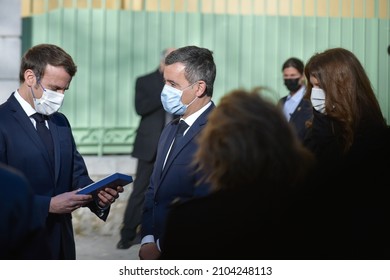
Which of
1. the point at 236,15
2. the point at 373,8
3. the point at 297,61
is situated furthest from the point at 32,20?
the point at 373,8

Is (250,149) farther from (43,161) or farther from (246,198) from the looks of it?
(43,161)

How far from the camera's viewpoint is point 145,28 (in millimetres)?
9258

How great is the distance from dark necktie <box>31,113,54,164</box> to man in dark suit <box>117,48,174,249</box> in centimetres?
371

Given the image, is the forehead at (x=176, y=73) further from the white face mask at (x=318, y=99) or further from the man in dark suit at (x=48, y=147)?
the white face mask at (x=318, y=99)

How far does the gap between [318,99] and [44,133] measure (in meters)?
1.69

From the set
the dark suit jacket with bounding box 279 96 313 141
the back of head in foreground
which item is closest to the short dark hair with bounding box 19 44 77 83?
the back of head in foreground

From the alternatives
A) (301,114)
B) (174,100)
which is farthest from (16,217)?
(301,114)

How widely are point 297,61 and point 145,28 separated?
5.20ft

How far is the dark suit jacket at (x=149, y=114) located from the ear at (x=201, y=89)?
3492 millimetres

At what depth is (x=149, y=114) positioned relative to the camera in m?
8.83

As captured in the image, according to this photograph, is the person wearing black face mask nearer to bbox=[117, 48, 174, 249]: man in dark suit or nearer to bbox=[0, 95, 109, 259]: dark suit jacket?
bbox=[117, 48, 174, 249]: man in dark suit

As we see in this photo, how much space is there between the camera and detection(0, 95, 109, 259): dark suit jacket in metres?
4.82

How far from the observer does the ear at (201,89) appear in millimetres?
5227
